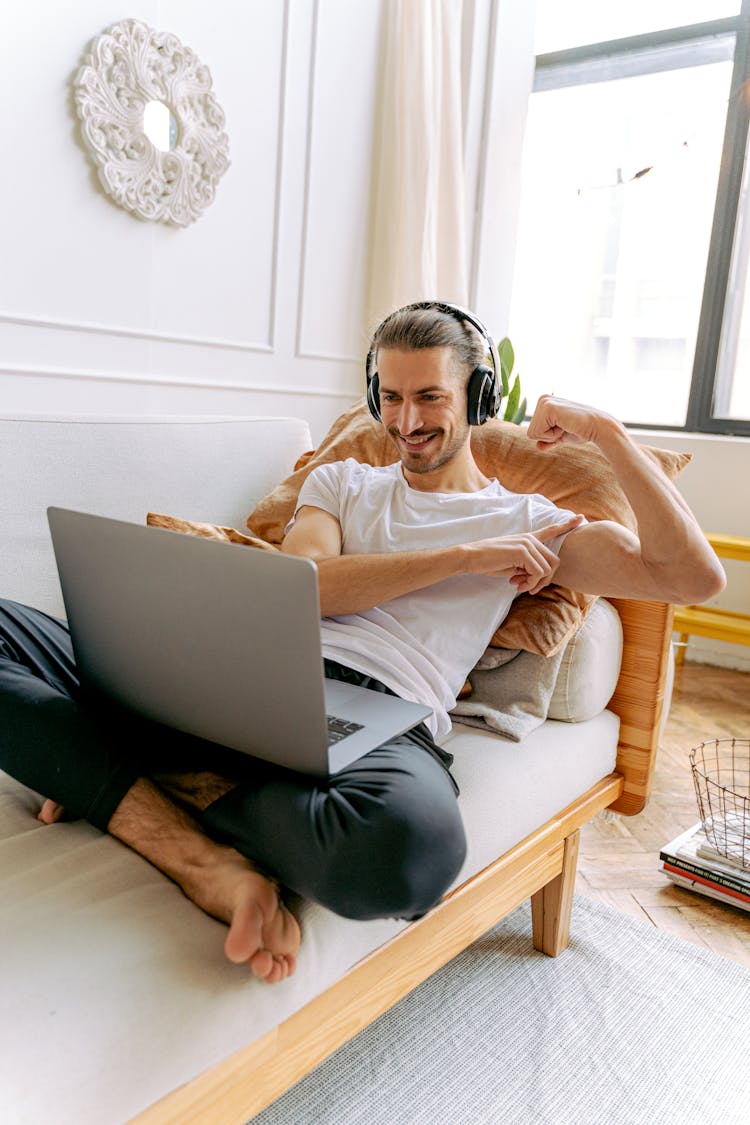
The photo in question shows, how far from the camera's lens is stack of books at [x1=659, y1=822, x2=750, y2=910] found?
1.65 metres

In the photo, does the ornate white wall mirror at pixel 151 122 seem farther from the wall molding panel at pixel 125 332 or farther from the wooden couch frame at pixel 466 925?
the wooden couch frame at pixel 466 925

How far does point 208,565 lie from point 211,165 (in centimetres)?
197

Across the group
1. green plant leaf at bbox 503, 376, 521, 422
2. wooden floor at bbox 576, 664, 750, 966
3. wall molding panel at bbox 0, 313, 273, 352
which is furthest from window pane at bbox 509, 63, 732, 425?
wall molding panel at bbox 0, 313, 273, 352

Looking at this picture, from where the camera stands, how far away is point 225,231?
8.38ft

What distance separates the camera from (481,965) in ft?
4.77

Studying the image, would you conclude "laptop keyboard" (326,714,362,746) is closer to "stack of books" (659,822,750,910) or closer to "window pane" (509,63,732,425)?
"stack of books" (659,822,750,910)

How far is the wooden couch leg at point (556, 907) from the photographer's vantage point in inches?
57.4

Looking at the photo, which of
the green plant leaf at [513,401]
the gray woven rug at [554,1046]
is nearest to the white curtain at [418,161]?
the green plant leaf at [513,401]

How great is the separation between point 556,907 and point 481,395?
86 cm

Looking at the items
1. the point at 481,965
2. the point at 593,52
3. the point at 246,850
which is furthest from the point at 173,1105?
the point at 593,52

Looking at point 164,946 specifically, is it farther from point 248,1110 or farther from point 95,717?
point 95,717

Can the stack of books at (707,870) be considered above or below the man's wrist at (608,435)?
below

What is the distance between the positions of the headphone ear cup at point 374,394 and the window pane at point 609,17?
8.94ft

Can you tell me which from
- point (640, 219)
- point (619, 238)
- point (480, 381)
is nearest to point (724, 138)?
point (640, 219)
